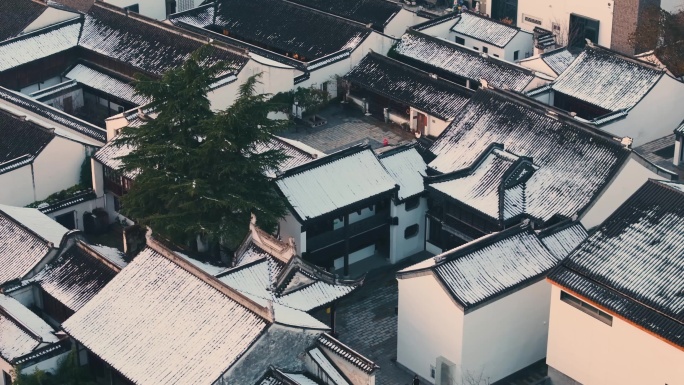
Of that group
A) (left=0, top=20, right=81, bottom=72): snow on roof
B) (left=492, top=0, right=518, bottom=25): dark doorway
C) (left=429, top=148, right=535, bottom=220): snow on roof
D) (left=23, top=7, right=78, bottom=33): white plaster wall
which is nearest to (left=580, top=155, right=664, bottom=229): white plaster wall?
(left=429, top=148, right=535, bottom=220): snow on roof

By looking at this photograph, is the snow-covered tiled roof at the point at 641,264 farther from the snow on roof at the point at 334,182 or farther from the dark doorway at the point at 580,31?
the dark doorway at the point at 580,31

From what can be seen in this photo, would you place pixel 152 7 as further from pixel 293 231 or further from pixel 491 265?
pixel 491 265

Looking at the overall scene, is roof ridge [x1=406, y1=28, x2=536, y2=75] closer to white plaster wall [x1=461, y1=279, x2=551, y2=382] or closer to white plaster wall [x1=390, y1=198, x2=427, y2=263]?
white plaster wall [x1=390, y1=198, x2=427, y2=263]

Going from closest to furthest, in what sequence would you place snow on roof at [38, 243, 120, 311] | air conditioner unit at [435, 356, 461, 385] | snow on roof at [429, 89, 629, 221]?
1. air conditioner unit at [435, 356, 461, 385]
2. snow on roof at [38, 243, 120, 311]
3. snow on roof at [429, 89, 629, 221]

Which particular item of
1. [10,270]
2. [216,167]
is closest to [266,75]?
[216,167]

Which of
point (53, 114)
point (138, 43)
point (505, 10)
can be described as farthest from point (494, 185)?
point (505, 10)

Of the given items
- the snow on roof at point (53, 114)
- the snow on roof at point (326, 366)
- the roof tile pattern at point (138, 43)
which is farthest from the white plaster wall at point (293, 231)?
the roof tile pattern at point (138, 43)

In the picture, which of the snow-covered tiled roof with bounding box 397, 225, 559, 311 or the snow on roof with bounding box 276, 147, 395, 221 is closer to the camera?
the snow-covered tiled roof with bounding box 397, 225, 559, 311
